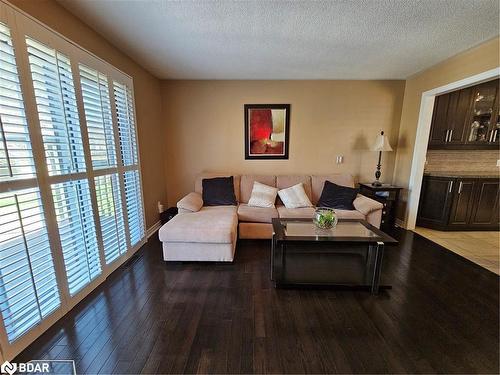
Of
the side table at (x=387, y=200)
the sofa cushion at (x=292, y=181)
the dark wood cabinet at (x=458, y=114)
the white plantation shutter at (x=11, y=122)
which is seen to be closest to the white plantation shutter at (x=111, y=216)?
the white plantation shutter at (x=11, y=122)

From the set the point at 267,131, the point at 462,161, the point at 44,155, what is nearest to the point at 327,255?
the point at 267,131

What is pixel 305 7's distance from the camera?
1672 mm

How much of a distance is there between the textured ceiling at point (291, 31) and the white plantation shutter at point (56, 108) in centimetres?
56

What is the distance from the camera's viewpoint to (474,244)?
287 centimetres

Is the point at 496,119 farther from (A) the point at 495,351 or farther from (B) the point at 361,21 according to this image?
(A) the point at 495,351

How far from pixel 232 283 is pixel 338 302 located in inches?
38.3

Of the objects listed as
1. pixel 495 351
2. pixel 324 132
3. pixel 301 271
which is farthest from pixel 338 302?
pixel 324 132

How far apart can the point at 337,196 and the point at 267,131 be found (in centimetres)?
158

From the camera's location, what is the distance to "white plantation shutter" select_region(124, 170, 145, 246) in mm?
2508

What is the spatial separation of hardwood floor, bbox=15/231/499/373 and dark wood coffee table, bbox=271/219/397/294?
146mm

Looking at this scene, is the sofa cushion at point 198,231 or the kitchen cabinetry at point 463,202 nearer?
the sofa cushion at point 198,231

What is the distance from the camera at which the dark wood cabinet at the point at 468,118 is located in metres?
3.00

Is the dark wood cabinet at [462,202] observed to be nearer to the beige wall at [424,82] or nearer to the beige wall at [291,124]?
the beige wall at [424,82]

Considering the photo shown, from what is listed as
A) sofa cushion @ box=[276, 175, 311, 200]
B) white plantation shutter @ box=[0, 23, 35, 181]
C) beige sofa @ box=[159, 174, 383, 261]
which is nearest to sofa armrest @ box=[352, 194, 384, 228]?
beige sofa @ box=[159, 174, 383, 261]
